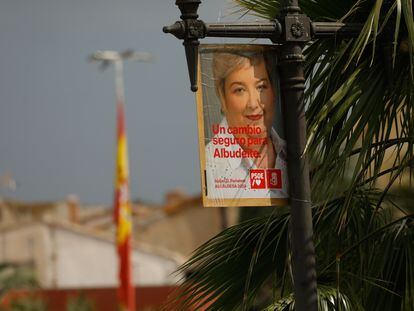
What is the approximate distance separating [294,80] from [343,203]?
1143 mm

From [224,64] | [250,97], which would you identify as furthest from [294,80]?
[224,64]

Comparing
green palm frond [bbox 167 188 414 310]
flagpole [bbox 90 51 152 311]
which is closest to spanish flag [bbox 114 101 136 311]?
flagpole [bbox 90 51 152 311]

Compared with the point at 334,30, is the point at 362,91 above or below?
below

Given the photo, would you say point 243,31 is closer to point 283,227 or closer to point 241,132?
point 241,132

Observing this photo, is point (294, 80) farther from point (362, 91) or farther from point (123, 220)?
point (123, 220)

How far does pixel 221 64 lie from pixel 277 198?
97 cm

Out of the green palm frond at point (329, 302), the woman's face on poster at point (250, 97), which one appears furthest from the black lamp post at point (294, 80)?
the green palm frond at point (329, 302)

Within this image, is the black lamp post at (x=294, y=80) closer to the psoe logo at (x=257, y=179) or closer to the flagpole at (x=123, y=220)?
the psoe logo at (x=257, y=179)

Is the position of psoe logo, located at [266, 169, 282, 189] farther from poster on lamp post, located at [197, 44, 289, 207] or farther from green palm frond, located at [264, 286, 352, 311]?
green palm frond, located at [264, 286, 352, 311]

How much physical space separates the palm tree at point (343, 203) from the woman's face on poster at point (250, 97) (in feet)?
1.11

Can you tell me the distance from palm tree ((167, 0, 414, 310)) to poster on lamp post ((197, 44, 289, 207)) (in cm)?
33

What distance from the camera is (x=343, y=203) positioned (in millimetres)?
8250

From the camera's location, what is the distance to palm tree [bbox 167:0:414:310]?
772 cm

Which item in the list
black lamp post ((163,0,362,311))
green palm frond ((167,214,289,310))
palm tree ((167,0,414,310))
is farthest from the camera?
green palm frond ((167,214,289,310))
